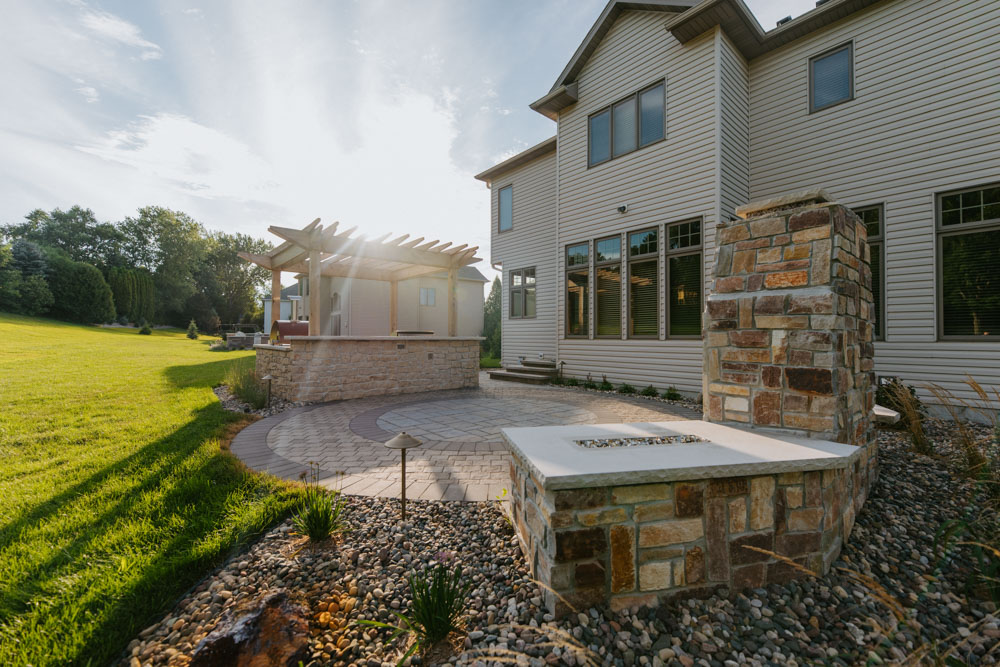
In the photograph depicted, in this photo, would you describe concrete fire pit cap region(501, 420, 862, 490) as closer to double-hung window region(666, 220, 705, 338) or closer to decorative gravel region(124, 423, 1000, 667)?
decorative gravel region(124, 423, 1000, 667)

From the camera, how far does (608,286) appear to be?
8008mm

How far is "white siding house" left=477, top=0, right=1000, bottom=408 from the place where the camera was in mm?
5184

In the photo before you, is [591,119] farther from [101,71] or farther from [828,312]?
[101,71]

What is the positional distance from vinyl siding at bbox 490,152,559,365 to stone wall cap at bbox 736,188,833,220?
6.87 meters

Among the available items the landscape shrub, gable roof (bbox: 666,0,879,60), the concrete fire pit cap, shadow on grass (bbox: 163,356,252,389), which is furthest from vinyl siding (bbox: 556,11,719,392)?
the landscape shrub

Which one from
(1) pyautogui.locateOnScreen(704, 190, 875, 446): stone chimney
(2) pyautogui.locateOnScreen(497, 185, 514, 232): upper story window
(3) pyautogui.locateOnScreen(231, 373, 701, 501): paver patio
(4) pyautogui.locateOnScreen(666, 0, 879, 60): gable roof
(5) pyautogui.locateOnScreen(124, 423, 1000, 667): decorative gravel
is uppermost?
(4) pyautogui.locateOnScreen(666, 0, 879, 60): gable roof

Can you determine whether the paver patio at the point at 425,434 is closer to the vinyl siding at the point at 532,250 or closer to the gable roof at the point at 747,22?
the vinyl siding at the point at 532,250

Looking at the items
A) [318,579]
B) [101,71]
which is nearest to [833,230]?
[318,579]

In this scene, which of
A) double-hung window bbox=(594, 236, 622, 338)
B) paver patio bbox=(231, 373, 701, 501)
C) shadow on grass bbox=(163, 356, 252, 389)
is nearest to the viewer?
paver patio bbox=(231, 373, 701, 501)

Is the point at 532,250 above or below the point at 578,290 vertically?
above

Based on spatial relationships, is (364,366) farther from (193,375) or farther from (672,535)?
(672,535)

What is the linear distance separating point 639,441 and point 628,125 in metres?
7.25

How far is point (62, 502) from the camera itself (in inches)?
105

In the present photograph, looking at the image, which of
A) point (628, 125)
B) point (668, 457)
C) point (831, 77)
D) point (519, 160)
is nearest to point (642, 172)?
point (628, 125)
